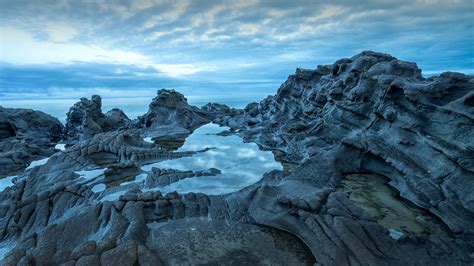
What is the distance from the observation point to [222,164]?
15359 mm

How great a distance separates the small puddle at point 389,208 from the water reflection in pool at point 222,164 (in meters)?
4.02

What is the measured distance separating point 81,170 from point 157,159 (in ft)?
12.5

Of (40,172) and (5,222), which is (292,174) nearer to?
(5,222)

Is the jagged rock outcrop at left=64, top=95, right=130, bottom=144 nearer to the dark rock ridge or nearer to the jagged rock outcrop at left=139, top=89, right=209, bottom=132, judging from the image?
the jagged rock outcrop at left=139, top=89, right=209, bottom=132

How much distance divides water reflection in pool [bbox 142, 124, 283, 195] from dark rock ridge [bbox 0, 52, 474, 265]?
957 mm

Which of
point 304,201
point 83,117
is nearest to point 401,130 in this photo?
point 304,201

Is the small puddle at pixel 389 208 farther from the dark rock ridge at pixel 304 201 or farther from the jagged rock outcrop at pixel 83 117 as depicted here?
the jagged rock outcrop at pixel 83 117

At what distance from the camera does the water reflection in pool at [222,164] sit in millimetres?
11508

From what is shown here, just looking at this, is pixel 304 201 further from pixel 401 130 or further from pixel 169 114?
pixel 169 114

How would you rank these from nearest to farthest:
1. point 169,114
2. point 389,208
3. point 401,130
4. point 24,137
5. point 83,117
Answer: point 389,208 → point 401,130 → point 24,137 → point 83,117 → point 169,114

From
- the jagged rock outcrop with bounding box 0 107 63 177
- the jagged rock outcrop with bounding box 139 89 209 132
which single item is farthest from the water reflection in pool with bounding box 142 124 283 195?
the jagged rock outcrop with bounding box 0 107 63 177

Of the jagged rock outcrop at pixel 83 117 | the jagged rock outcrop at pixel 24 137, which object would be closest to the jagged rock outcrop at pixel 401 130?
the jagged rock outcrop at pixel 24 137

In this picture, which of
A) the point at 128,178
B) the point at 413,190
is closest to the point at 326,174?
the point at 413,190

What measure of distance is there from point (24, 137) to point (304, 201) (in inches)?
974
